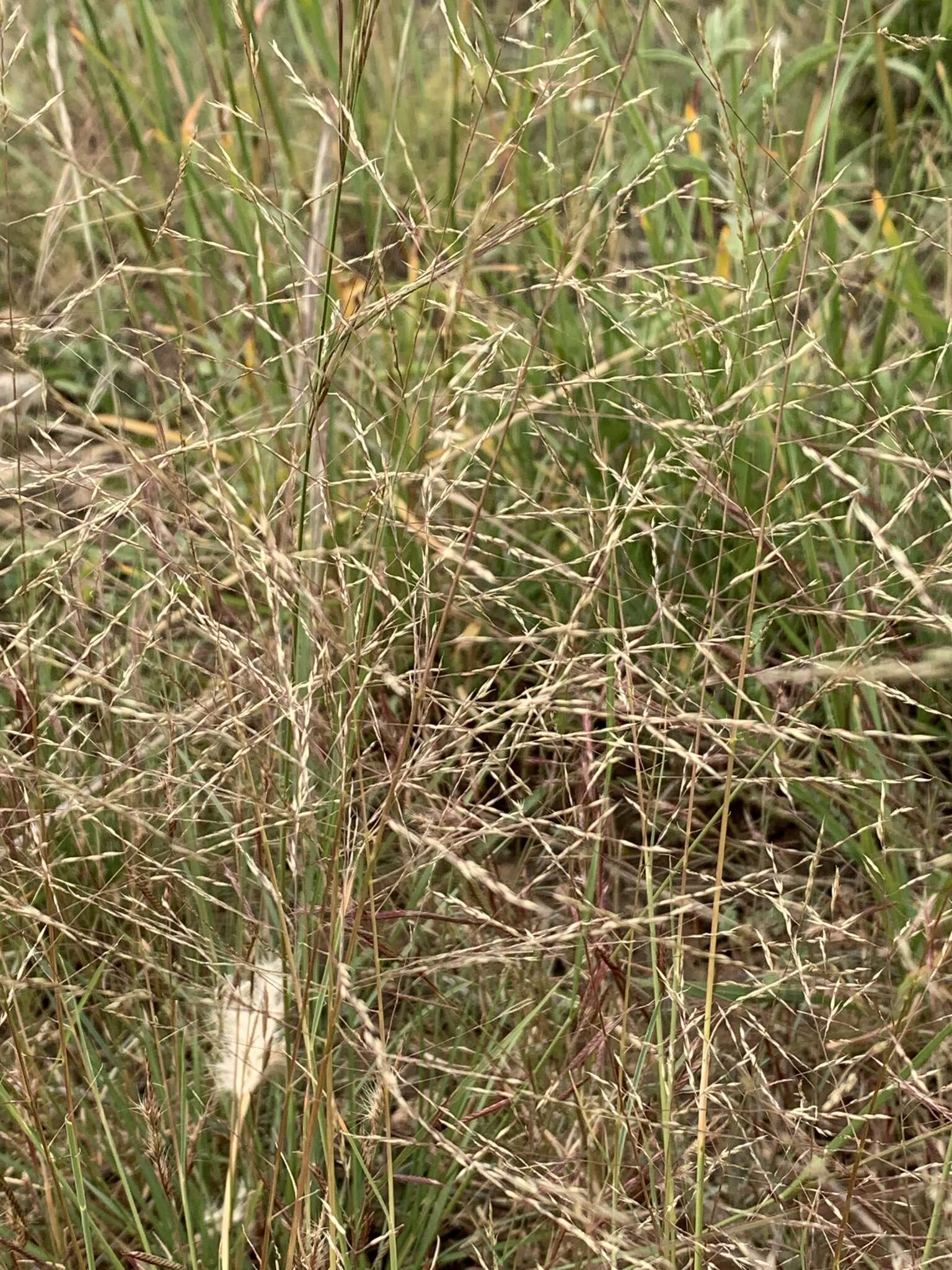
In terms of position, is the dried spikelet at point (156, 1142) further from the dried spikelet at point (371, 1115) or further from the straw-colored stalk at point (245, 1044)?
the dried spikelet at point (371, 1115)

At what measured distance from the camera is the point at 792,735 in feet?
2.94

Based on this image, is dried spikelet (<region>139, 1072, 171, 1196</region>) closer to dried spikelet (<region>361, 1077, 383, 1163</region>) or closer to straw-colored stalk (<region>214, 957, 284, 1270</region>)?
straw-colored stalk (<region>214, 957, 284, 1270</region>)

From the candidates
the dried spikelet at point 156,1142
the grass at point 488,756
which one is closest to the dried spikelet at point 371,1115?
the grass at point 488,756

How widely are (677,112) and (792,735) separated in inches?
67.1

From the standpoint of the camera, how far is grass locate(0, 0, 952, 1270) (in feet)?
3.02

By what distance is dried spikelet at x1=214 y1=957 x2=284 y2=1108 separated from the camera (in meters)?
0.97

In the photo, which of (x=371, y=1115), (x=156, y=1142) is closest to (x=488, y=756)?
(x=371, y=1115)

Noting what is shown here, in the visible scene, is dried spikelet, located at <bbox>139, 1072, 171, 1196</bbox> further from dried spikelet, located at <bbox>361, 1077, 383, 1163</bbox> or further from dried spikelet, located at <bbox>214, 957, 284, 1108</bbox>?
dried spikelet, located at <bbox>361, 1077, 383, 1163</bbox>

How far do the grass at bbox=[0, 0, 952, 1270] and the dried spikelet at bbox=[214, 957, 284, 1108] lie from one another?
0.04 ft

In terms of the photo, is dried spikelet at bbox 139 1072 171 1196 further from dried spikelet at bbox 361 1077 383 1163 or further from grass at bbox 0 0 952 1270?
dried spikelet at bbox 361 1077 383 1163

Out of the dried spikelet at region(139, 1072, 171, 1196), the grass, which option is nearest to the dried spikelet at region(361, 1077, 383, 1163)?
the grass

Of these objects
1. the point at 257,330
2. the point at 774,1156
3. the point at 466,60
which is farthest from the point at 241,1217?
the point at 257,330

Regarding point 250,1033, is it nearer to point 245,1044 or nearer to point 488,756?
point 245,1044

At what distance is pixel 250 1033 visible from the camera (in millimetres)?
1007
